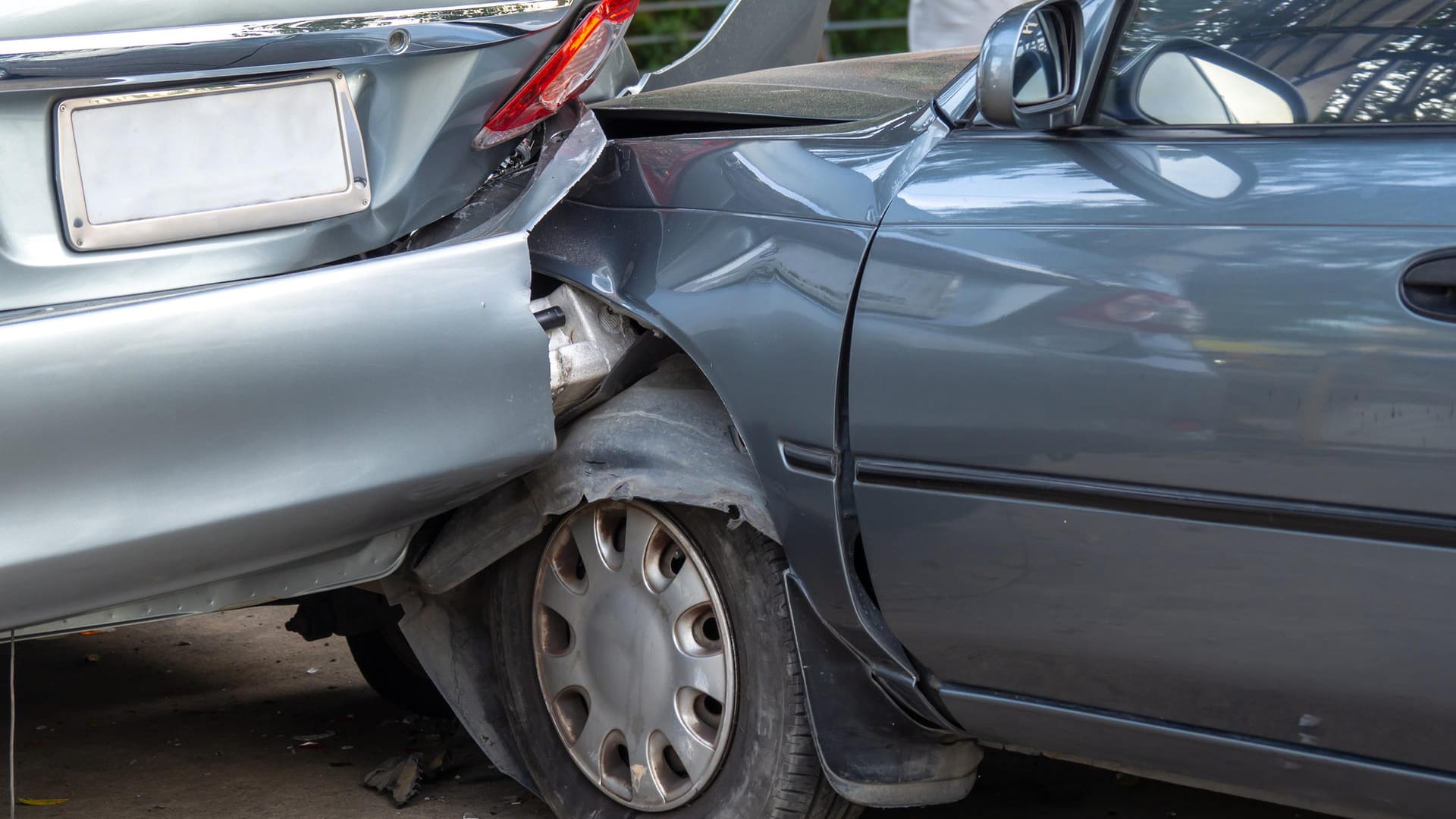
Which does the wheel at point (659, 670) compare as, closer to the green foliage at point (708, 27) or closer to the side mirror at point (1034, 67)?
the side mirror at point (1034, 67)

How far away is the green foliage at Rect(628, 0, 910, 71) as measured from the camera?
13.2 m

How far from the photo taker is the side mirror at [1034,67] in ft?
7.38

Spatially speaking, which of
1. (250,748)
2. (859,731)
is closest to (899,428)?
(859,731)

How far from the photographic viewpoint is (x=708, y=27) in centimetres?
1334

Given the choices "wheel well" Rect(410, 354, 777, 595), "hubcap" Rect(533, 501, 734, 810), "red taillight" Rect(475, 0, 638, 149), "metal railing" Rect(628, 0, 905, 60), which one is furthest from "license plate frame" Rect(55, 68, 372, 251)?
"metal railing" Rect(628, 0, 905, 60)

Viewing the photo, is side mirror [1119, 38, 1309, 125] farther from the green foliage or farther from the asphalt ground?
the green foliage

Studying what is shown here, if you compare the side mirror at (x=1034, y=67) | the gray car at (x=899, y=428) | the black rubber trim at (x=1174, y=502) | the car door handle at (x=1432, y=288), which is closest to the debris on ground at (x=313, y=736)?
the gray car at (x=899, y=428)

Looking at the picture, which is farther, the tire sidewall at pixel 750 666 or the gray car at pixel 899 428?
the tire sidewall at pixel 750 666

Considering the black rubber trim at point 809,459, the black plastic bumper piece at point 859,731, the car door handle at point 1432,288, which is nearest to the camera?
the car door handle at point 1432,288

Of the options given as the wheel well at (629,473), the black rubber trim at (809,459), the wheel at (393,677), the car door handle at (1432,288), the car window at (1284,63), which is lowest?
the wheel at (393,677)

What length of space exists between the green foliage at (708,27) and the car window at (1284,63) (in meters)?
10.1

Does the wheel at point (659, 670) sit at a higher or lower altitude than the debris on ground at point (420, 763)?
higher

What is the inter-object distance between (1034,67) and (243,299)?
1.19 metres

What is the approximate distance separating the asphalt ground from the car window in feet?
4.69
